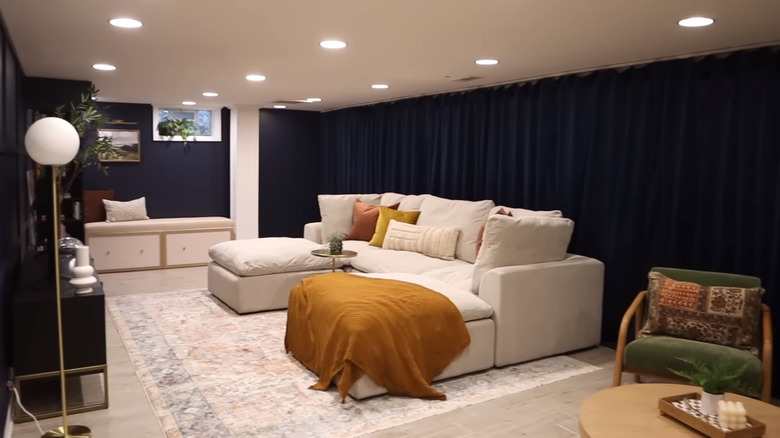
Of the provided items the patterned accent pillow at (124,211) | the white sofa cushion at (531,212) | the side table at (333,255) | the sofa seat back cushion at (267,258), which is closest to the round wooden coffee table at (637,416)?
the white sofa cushion at (531,212)

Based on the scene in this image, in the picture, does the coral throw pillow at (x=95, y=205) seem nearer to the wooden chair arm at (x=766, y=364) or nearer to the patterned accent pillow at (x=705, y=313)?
the patterned accent pillow at (x=705, y=313)

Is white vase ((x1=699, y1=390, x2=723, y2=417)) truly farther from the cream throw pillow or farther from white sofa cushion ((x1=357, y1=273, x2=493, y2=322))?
the cream throw pillow

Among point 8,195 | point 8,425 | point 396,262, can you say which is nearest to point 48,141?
point 8,195

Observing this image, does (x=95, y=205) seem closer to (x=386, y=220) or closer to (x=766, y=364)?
(x=386, y=220)

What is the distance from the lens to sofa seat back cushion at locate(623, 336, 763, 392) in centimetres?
297

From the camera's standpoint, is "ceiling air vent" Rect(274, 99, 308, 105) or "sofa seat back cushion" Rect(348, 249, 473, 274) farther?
"ceiling air vent" Rect(274, 99, 308, 105)

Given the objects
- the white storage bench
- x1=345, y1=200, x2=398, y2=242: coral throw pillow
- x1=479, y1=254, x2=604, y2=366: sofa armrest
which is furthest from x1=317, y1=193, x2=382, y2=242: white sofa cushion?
x1=479, y1=254, x2=604, y2=366: sofa armrest

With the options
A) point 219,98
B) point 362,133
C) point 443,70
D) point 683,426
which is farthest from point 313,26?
point 362,133

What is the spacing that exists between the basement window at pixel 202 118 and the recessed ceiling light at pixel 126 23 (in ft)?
16.1

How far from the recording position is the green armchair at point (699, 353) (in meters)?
2.96

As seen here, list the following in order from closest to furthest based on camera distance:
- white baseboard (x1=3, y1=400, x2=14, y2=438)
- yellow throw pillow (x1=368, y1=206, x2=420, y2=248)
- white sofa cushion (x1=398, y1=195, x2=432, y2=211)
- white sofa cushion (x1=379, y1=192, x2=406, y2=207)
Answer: white baseboard (x1=3, y1=400, x2=14, y2=438) → yellow throw pillow (x1=368, y1=206, x2=420, y2=248) → white sofa cushion (x1=398, y1=195, x2=432, y2=211) → white sofa cushion (x1=379, y1=192, x2=406, y2=207)

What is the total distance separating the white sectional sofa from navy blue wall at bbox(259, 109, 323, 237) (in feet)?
9.93

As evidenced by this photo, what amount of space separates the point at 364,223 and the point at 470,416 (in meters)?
3.23

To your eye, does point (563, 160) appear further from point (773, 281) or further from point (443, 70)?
point (773, 281)
